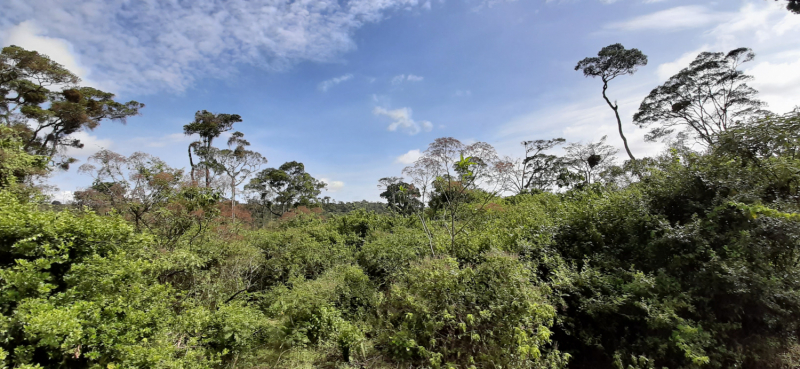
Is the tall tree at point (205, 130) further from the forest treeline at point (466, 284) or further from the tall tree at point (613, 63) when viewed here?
the tall tree at point (613, 63)

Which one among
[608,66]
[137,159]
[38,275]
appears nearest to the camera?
[38,275]

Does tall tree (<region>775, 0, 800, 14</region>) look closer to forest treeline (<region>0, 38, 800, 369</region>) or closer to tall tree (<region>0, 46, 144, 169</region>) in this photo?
forest treeline (<region>0, 38, 800, 369</region>)

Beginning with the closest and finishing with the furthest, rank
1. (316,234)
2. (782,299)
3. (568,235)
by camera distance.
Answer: (782,299)
(568,235)
(316,234)

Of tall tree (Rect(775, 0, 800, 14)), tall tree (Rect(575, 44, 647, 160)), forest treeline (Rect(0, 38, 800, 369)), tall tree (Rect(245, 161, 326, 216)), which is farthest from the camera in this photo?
tall tree (Rect(245, 161, 326, 216))

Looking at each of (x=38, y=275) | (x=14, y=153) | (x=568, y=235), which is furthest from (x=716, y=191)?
(x=14, y=153)

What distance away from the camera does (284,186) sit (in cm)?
2752

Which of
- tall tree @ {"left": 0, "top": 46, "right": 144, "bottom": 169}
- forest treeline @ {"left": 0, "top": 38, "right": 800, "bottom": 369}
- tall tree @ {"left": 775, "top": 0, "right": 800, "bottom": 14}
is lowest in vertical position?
forest treeline @ {"left": 0, "top": 38, "right": 800, "bottom": 369}

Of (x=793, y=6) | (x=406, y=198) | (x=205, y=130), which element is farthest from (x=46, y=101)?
(x=793, y=6)

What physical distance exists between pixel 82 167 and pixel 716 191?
697 inches

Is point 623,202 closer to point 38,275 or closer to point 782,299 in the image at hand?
point 782,299

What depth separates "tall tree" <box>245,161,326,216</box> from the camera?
88.0ft

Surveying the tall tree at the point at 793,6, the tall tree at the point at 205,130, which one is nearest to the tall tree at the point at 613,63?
the tall tree at the point at 793,6

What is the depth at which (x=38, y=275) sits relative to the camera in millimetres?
2586

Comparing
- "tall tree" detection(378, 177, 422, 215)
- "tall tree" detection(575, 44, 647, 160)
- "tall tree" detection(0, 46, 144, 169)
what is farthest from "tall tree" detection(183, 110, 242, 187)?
"tall tree" detection(575, 44, 647, 160)
